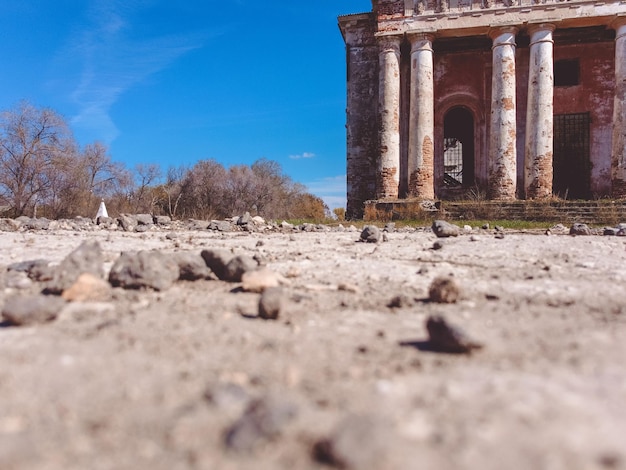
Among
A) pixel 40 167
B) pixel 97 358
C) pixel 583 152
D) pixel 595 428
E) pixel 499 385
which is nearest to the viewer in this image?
pixel 595 428

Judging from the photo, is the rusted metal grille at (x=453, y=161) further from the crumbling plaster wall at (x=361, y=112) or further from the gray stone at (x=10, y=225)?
the gray stone at (x=10, y=225)

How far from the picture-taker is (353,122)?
18.5 meters

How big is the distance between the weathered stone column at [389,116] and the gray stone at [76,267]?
14020 mm

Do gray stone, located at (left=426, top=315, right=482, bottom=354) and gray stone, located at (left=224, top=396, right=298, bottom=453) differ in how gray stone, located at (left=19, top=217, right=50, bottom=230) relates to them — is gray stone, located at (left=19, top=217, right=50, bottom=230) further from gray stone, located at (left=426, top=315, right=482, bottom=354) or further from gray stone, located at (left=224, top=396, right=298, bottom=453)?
gray stone, located at (left=224, top=396, right=298, bottom=453)

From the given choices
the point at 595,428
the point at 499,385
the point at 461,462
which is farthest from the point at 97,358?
the point at 595,428

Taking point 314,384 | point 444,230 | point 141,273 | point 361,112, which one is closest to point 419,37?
point 361,112

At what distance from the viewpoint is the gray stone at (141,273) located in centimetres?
296

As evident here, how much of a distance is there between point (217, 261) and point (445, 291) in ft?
5.47

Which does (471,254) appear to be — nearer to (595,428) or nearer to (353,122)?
(595,428)

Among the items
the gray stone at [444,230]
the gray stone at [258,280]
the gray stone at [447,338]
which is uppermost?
the gray stone at [444,230]

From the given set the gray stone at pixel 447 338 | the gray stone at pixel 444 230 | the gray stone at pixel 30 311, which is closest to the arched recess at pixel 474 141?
the gray stone at pixel 444 230

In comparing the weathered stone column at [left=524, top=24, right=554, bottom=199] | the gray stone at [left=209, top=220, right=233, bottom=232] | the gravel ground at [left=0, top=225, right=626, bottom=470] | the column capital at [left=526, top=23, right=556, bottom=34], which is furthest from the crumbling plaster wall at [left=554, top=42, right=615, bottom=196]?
the gravel ground at [left=0, top=225, right=626, bottom=470]

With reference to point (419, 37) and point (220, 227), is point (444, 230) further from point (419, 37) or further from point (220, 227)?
point (419, 37)

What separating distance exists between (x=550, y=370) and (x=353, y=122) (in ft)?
58.0
